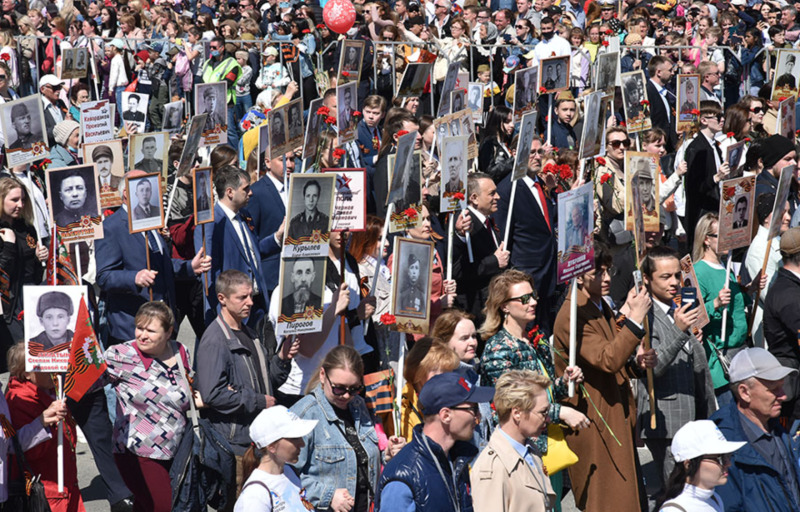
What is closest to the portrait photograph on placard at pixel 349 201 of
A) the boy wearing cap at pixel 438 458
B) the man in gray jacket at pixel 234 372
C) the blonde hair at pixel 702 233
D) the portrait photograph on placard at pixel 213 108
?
the man in gray jacket at pixel 234 372

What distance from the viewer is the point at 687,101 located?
12.8m

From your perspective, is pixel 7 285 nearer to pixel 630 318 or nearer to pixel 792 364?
pixel 630 318

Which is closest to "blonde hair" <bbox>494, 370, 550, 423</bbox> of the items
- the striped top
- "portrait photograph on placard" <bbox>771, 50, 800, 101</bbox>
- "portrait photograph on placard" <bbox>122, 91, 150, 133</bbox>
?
the striped top

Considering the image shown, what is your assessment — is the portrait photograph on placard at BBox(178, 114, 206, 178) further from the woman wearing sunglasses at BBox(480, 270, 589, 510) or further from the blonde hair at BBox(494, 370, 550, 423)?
the blonde hair at BBox(494, 370, 550, 423)

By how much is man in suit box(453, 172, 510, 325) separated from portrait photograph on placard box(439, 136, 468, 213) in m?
0.25

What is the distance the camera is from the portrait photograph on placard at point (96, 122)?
→ 1078 cm

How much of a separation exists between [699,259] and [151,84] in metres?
11.7

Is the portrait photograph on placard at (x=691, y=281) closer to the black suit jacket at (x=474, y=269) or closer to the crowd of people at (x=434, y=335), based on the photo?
the crowd of people at (x=434, y=335)

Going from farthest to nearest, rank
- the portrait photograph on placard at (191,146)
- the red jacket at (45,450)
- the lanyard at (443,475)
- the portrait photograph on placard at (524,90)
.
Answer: the portrait photograph on placard at (524,90), the portrait photograph on placard at (191,146), the red jacket at (45,450), the lanyard at (443,475)

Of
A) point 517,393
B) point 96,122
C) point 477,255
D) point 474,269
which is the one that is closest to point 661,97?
point 477,255

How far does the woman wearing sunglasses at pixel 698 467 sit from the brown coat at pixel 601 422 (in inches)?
44.8

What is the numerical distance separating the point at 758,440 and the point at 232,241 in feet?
13.7

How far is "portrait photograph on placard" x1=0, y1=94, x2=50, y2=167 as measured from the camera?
30.7 ft

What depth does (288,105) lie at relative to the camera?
1016cm
